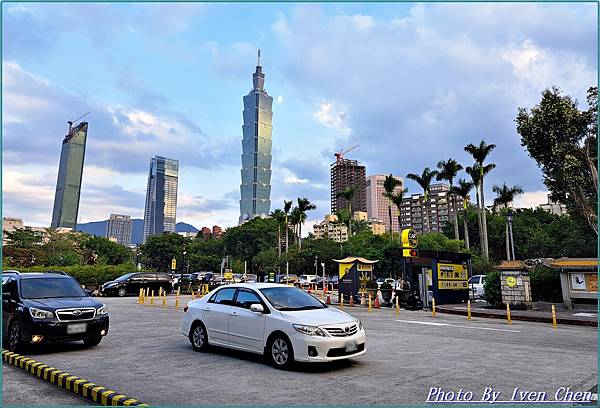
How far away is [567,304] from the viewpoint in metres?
21.2

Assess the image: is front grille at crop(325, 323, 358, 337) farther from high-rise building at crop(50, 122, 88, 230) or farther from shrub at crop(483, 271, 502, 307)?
high-rise building at crop(50, 122, 88, 230)

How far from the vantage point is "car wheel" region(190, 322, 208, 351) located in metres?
10.1

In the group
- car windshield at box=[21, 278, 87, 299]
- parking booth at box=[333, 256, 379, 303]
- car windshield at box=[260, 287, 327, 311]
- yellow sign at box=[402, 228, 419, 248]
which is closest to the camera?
car windshield at box=[260, 287, 327, 311]

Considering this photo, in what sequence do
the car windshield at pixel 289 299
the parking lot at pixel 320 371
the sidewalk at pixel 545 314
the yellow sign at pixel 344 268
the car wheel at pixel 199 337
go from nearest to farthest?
the parking lot at pixel 320 371 < the car windshield at pixel 289 299 < the car wheel at pixel 199 337 < the sidewalk at pixel 545 314 < the yellow sign at pixel 344 268

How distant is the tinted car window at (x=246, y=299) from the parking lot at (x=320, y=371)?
42.0 inches

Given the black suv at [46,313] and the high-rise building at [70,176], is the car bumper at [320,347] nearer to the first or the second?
the black suv at [46,313]

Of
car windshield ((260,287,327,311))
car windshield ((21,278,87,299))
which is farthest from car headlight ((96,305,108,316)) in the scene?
car windshield ((260,287,327,311))

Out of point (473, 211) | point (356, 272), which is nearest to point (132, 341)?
point (356, 272)

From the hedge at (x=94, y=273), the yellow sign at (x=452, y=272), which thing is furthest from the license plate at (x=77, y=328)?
the hedge at (x=94, y=273)

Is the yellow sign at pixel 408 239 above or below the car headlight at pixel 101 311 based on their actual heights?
above

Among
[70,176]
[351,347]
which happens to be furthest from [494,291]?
[70,176]

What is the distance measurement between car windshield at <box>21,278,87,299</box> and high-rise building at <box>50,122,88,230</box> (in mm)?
183917

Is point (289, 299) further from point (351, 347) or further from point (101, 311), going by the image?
point (101, 311)

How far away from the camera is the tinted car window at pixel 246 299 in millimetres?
9281
